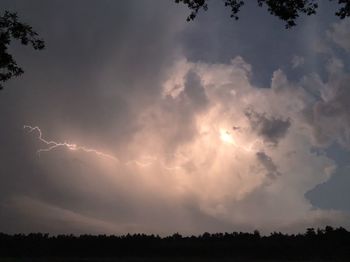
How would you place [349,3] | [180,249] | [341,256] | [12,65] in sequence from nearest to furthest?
[349,3] < [12,65] < [341,256] < [180,249]

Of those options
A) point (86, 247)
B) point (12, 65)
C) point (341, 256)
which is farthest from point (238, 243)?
point (12, 65)

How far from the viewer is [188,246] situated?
9381 cm

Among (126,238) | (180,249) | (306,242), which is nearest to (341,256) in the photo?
(306,242)

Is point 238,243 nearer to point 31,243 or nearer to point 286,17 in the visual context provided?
point 31,243

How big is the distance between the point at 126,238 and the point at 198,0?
84563 millimetres

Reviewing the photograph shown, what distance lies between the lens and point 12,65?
2658 centimetres

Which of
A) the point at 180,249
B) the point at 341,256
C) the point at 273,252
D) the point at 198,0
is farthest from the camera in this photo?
the point at 180,249

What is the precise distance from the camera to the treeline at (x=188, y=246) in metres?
81.6

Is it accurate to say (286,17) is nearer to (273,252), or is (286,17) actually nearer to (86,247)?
(273,252)

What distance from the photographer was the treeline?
268 ft

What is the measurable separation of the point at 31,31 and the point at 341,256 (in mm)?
62892

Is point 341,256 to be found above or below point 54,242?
below

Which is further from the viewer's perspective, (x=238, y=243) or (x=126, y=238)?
(x=126, y=238)

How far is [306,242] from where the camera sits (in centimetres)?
8475
